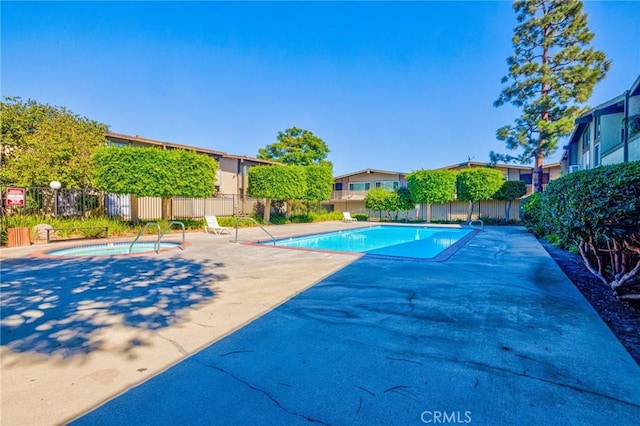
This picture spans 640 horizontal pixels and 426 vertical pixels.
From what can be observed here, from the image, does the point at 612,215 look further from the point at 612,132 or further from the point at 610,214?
the point at 612,132

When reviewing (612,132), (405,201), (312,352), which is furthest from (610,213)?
(405,201)

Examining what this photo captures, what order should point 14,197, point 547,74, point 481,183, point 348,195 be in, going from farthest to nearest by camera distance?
point 348,195 < point 481,183 < point 547,74 < point 14,197

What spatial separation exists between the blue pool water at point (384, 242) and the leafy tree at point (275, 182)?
5.87m

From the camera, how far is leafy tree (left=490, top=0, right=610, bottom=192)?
66.7ft

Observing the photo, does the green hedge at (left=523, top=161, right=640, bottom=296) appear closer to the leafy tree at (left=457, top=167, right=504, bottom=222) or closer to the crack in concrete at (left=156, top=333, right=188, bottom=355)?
the crack in concrete at (left=156, top=333, right=188, bottom=355)

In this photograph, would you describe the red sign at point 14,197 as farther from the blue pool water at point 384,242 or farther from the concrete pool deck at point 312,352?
the blue pool water at point 384,242

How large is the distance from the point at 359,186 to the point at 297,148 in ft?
28.8

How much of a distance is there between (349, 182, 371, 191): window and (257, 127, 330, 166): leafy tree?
5631 mm

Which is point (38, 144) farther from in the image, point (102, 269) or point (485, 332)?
point (485, 332)

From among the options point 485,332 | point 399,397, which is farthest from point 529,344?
point 399,397

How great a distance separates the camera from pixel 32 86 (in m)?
15.1

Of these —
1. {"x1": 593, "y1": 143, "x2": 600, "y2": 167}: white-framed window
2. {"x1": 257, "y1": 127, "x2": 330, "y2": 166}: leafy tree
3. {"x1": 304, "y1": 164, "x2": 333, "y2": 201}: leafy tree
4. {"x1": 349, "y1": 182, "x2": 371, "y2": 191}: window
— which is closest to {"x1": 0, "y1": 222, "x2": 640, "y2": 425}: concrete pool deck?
{"x1": 593, "y1": 143, "x2": 600, "y2": 167}: white-framed window

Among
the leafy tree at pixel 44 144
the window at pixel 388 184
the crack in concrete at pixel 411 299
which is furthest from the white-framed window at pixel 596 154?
the leafy tree at pixel 44 144

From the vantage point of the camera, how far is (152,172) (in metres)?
14.6
